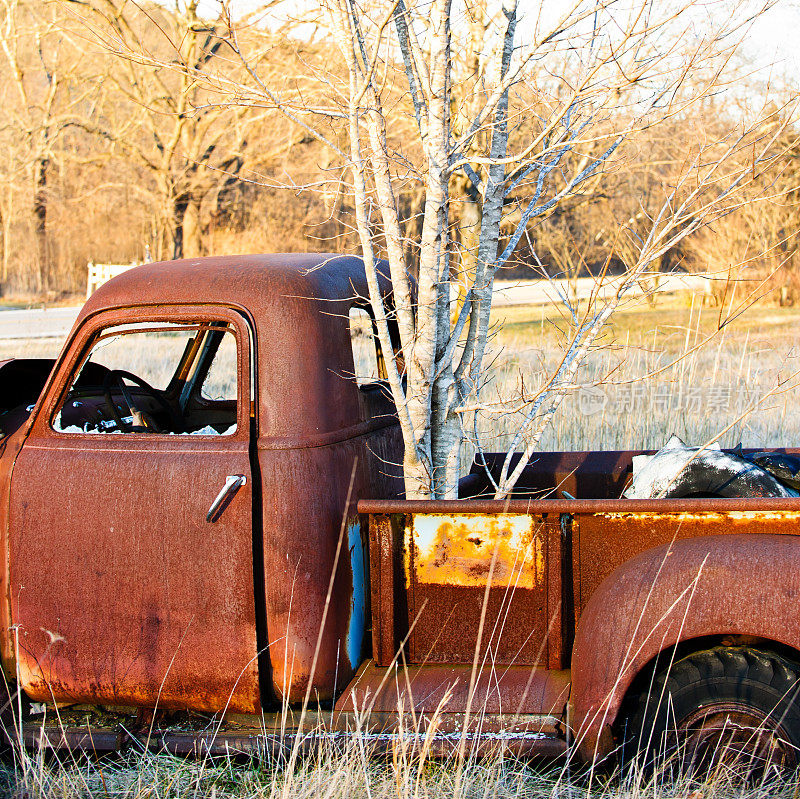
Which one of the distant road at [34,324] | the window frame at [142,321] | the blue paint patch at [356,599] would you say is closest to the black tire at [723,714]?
the blue paint patch at [356,599]

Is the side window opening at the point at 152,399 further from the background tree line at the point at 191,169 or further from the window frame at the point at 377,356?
the background tree line at the point at 191,169

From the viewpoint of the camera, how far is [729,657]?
2.15 m

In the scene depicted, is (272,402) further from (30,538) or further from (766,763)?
(766,763)

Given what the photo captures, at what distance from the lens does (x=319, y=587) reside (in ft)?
7.99

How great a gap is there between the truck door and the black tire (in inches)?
45.3

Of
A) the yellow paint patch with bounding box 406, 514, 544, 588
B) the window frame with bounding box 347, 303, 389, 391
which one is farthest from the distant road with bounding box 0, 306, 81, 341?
the yellow paint patch with bounding box 406, 514, 544, 588

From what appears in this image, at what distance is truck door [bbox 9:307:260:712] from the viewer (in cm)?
243

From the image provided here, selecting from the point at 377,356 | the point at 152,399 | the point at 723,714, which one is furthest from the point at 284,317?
the point at 723,714

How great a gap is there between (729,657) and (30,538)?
2.07 m

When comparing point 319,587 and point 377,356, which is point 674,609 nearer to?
point 319,587

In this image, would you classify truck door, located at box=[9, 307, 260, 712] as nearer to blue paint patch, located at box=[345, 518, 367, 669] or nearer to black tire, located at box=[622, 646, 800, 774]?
blue paint patch, located at box=[345, 518, 367, 669]

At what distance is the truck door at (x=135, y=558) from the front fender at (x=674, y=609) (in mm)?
981

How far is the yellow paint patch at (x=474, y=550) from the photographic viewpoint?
7.77 ft

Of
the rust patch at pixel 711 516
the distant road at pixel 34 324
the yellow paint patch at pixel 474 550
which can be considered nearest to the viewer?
the rust patch at pixel 711 516
